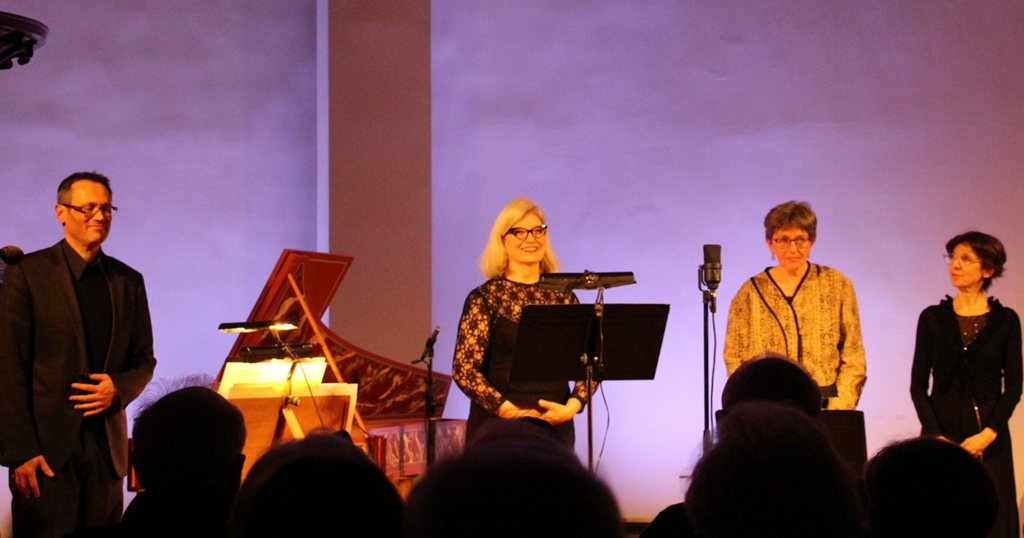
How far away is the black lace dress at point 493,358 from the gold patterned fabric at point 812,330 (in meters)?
0.82

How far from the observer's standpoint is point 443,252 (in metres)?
7.01

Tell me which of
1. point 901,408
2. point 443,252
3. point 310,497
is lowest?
point 901,408

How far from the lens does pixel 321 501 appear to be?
55.2 inches

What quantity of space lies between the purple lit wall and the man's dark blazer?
3.07 metres

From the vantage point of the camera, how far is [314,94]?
6.95 meters

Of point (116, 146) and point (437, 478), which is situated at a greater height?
point (116, 146)

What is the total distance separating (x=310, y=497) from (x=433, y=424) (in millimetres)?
3522

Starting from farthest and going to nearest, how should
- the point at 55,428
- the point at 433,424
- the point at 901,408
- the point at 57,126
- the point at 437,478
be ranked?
the point at 901,408, the point at 57,126, the point at 433,424, the point at 55,428, the point at 437,478

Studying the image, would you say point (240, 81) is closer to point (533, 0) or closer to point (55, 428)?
point (533, 0)

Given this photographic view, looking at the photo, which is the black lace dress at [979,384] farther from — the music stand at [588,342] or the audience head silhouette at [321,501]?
the audience head silhouette at [321,501]

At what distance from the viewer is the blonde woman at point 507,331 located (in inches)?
170

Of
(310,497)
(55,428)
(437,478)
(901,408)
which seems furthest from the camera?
(901,408)

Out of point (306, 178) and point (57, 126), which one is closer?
point (57, 126)

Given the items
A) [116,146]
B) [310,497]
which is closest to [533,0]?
[116,146]
